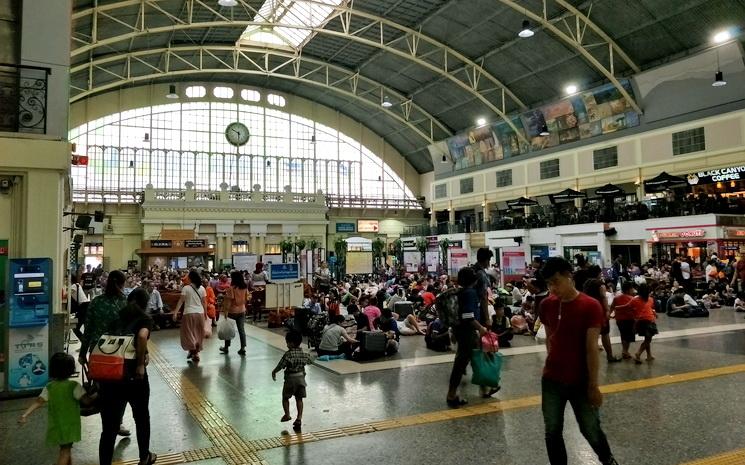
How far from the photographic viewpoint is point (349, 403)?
6.14 meters

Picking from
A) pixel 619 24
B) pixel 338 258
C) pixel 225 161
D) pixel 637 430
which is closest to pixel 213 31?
pixel 225 161

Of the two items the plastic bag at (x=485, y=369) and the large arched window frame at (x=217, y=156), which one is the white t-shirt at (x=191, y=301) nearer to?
the plastic bag at (x=485, y=369)

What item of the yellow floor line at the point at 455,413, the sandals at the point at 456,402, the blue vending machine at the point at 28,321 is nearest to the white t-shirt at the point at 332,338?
the sandals at the point at 456,402

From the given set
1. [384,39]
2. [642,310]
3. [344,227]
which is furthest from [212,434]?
[344,227]

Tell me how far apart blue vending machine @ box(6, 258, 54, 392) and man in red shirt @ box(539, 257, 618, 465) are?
646cm

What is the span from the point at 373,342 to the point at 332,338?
74 centimetres

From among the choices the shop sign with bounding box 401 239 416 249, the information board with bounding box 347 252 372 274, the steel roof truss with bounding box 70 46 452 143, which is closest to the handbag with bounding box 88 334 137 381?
the information board with bounding box 347 252 372 274

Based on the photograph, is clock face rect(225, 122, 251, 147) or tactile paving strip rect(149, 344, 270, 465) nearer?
tactile paving strip rect(149, 344, 270, 465)

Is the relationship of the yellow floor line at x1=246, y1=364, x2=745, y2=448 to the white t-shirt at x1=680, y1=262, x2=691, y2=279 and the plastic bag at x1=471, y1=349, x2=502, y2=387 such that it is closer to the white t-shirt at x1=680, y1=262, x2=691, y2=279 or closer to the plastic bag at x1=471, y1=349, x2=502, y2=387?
the plastic bag at x1=471, y1=349, x2=502, y2=387

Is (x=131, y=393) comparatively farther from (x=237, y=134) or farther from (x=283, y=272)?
(x=237, y=134)

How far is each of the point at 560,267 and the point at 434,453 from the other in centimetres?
213

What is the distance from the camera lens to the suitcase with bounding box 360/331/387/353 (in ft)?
28.6

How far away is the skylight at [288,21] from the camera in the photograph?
26.8 metres

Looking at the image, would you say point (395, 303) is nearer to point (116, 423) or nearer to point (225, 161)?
point (116, 423)
